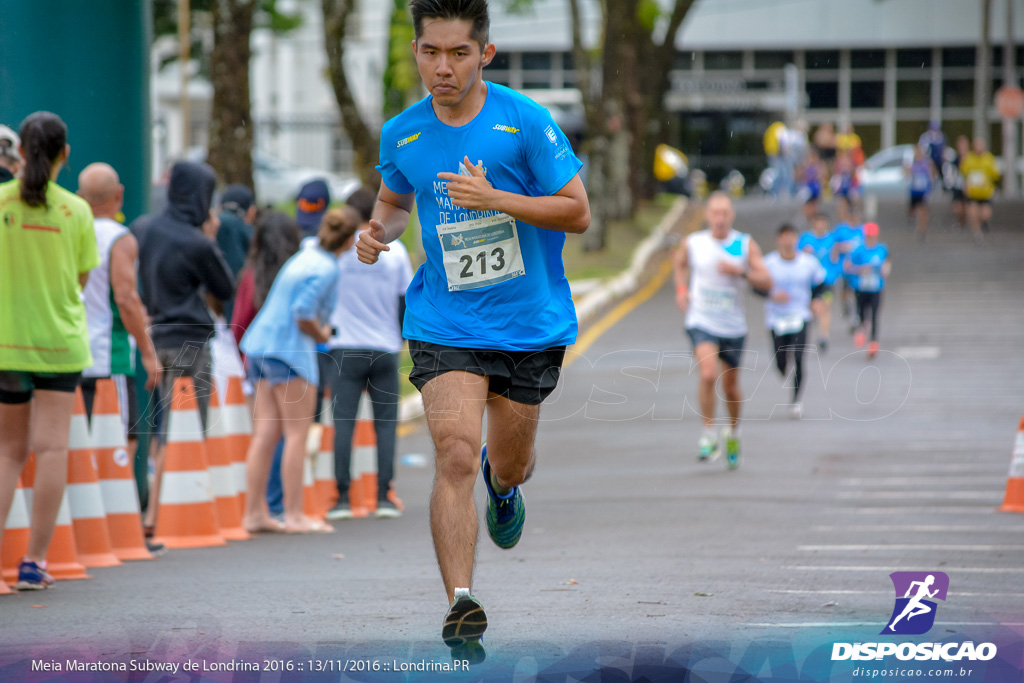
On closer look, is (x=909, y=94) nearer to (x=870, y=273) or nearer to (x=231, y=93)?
(x=870, y=273)

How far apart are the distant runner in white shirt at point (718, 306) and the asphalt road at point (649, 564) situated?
60 centimetres

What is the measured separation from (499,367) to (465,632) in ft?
3.55

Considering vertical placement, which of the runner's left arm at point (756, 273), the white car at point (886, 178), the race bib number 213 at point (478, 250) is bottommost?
the white car at point (886, 178)

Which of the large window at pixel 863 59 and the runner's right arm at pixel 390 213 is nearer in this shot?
the runner's right arm at pixel 390 213

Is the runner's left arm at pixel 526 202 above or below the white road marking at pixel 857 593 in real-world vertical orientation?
above

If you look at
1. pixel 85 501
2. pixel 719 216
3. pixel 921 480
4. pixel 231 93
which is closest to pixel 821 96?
pixel 231 93

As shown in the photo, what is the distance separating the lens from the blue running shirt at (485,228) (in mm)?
5133

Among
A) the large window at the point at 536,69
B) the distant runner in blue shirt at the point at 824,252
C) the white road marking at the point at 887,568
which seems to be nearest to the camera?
the white road marking at the point at 887,568

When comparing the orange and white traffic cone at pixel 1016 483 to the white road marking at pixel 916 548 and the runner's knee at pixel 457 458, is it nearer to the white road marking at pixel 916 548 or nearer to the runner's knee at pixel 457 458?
the white road marking at pixel 916 548

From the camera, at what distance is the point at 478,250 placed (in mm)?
5168

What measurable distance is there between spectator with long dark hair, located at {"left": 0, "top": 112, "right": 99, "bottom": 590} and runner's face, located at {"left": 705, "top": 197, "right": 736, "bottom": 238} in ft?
21.9

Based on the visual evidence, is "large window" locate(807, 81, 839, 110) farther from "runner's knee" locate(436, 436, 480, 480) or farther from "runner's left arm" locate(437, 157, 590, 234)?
"runner's knee" locate(436, 436, 480, 480)

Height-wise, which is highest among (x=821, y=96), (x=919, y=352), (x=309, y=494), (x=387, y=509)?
(x=821, y=96)

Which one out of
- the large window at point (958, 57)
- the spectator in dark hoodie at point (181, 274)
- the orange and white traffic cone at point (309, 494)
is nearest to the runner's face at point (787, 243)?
the orange and white traffic cone at point (309, 494)
